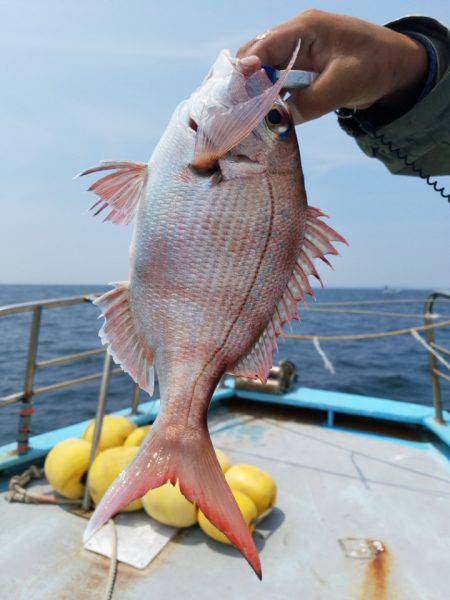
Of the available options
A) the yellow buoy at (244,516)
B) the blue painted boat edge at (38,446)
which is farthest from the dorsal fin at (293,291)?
the blue painted boat edge at (38,446)

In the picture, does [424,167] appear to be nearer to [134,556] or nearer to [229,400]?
[134,556]

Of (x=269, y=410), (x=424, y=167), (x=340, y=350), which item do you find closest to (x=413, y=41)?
(x=424, y=167)

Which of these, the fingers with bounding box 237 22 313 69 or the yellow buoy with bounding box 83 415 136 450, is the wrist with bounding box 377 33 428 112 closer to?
the fingers with bounding box 237 22 313 69

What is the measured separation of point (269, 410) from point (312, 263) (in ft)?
13.3

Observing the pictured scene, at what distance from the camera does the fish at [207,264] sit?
120cm

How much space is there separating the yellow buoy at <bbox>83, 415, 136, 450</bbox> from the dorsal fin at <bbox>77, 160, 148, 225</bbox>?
2.50 m

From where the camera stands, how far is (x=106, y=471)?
2854 millimetres

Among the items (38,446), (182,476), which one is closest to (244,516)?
(182,476)

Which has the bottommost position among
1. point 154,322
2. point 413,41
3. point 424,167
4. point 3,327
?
point 3,327

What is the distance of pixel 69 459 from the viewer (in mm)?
3076

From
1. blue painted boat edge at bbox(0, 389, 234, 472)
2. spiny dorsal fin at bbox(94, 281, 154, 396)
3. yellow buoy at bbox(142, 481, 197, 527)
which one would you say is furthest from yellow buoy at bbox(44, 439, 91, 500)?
spiny dorsal fin at bbox(94, 281, 154, 396)

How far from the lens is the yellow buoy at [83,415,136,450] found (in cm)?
344

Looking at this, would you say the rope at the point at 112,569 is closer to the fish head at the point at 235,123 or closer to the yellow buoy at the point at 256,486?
the yellow buoy at the point at 256,486

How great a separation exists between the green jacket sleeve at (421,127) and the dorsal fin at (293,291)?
51cm
